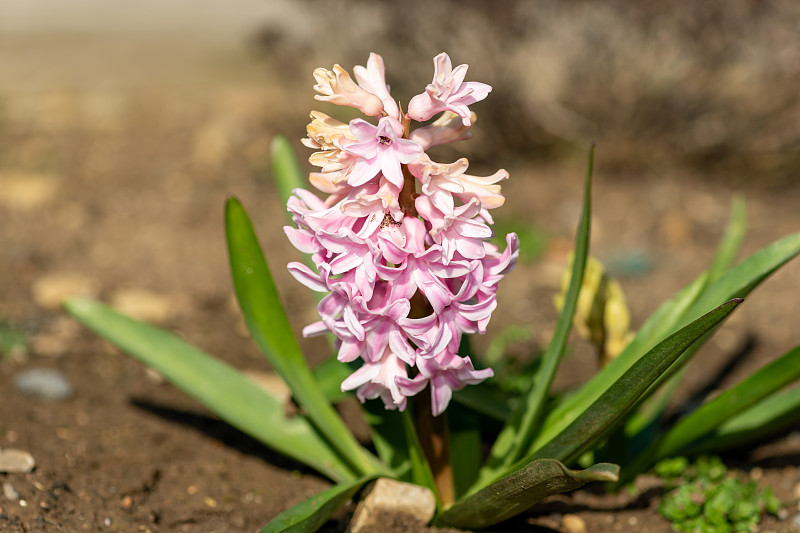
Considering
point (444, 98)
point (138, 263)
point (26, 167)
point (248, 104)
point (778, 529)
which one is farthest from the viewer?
point (248, 104)

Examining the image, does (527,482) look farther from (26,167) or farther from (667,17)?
(26,167)

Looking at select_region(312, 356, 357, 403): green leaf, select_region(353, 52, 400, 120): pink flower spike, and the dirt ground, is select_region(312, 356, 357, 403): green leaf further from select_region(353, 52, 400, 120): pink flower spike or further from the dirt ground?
select_region(353, 52, 400, 120): pink flower spike

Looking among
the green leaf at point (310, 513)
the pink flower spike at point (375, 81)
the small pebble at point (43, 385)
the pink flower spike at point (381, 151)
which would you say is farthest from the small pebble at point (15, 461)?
the pink flower spike at point (375, 81)

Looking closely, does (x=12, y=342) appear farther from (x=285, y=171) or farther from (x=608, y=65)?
(x=608, y=65)

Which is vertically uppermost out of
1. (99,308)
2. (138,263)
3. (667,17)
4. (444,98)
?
(444,98)

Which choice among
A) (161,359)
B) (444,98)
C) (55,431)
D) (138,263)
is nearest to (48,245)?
(138,263)

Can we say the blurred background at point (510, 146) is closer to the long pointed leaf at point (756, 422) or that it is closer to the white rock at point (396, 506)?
the long pointed leaf at point (756, 422)

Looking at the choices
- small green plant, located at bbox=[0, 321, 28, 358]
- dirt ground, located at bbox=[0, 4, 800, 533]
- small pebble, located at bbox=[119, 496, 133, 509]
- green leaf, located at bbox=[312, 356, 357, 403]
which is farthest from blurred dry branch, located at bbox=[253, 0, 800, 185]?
small pebble, located at bbox=[119, 496, 133, 509]

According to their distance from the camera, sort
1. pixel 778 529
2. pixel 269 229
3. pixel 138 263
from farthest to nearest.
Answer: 1. pixel 269 229
2. pixel 138 263
3. pixel 778 529
